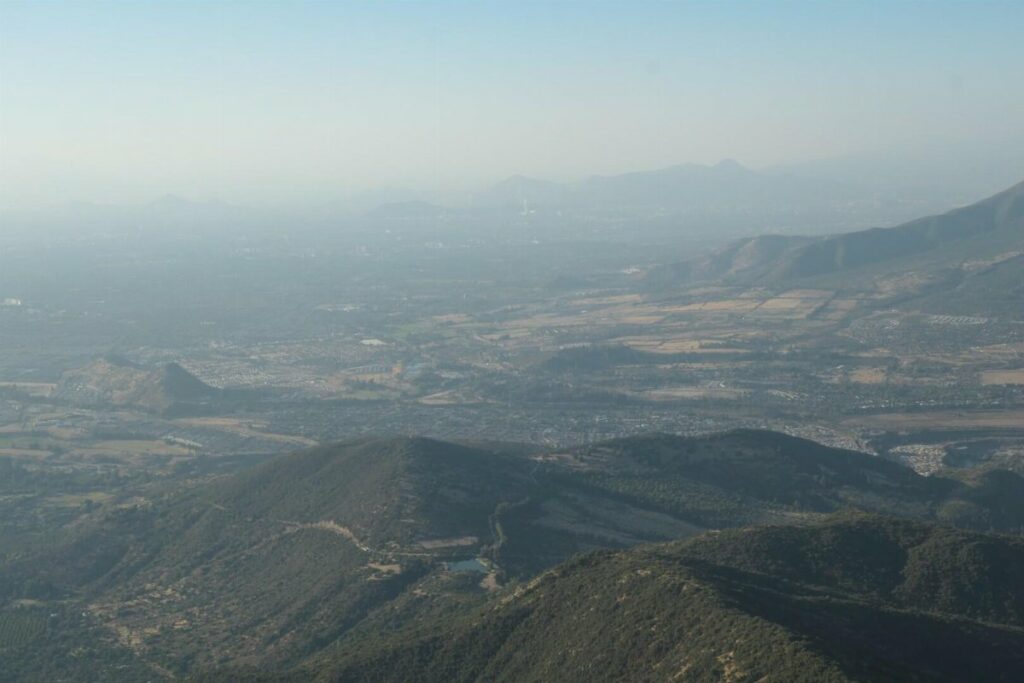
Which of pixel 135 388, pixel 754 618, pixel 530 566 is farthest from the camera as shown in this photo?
pixel 135 388

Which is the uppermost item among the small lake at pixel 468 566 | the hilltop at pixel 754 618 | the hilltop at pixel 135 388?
the hilltop at pixel 754 618

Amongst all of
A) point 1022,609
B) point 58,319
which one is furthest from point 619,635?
point 58,319

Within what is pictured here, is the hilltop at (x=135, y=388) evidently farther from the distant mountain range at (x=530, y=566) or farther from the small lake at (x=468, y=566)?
the small lake at (x=468, y=566)

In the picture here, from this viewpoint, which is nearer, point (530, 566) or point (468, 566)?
point (468, 566)

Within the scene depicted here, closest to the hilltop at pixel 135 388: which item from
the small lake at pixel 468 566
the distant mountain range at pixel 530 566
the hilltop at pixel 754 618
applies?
the distant mountain range at pixel 530 566

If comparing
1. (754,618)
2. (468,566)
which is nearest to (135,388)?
(468,566)

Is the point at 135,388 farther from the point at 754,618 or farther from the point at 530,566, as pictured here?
the point at 754,618

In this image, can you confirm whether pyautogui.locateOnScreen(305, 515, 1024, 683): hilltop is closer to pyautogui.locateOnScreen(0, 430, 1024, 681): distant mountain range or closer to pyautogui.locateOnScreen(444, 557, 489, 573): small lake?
pyautogui.locateOnScreen(0, 430, 1024, 681): distant mountain range

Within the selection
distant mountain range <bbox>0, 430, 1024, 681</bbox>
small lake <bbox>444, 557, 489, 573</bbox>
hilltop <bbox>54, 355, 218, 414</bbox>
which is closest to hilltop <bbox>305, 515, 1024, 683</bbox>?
distant mountain range <bbox>0, 430, 1024, 681</bbox>
